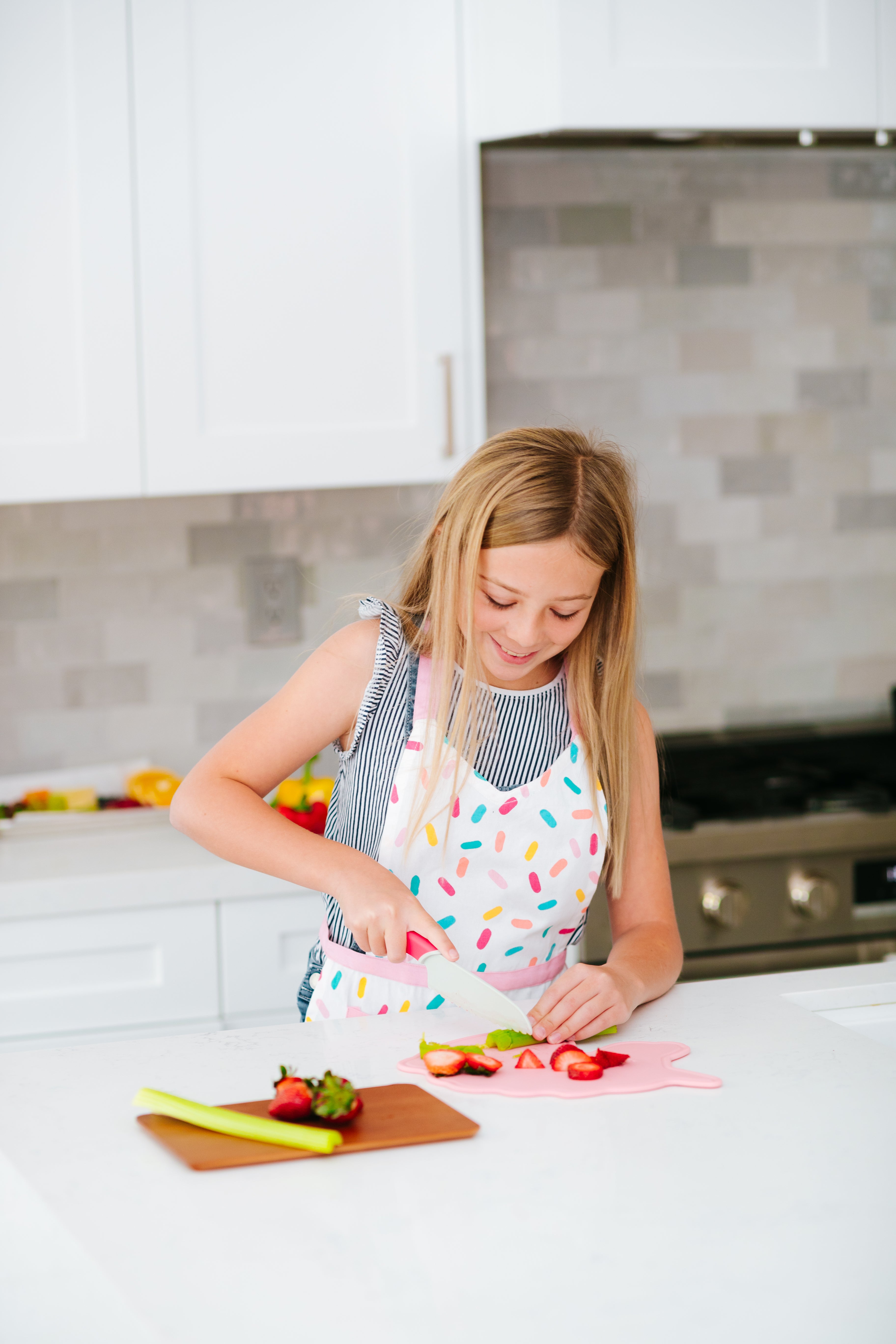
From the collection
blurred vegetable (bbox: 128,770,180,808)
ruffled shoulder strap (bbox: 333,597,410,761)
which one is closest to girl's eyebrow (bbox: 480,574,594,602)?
ruffled shoulder strap (bbox: 333,597,410,761)

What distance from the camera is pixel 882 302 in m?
2.51

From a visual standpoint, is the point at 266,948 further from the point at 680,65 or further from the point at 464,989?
the point at 680,65

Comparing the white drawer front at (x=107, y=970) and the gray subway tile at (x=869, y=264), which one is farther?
the gray subway tile at (x=869, y=264)

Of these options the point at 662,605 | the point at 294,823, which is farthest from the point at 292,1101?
the point at 662,605

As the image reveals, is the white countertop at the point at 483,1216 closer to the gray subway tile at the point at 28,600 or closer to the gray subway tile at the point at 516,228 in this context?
the gray subway tile at the point at 28,600

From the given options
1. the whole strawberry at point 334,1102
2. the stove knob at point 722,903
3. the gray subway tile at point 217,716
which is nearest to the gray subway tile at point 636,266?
the gray subway tile at point 217,716

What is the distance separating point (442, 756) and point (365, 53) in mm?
1206

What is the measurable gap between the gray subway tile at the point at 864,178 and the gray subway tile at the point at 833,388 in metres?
0.32

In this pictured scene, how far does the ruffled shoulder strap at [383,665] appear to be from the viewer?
129cm

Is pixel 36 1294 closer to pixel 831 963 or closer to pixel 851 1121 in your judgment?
pixel 851 1121

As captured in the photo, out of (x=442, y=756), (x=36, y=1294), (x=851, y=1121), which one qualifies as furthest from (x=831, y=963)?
(x=36, y=1294)

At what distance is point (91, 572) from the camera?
2266 millimetres

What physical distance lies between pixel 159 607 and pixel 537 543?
1243 millimetres

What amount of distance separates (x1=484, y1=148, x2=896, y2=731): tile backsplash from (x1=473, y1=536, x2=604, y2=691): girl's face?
1159 millimetres
